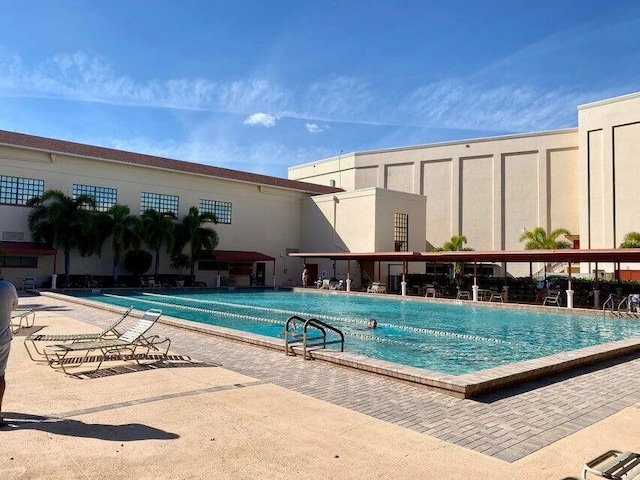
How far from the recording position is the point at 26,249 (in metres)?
26.0

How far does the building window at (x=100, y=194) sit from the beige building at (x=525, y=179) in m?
22.9

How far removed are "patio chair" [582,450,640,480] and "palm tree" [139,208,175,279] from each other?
29943 mm

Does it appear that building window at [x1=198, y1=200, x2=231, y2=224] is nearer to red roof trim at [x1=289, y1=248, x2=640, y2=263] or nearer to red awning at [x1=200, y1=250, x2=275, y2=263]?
red awning at [x1=200, y1=250, x2=275, y2=263]

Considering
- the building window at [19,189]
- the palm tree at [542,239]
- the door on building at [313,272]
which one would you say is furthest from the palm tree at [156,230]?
the palm tree at [542,239]

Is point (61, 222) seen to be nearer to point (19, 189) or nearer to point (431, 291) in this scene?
point (19, 189)

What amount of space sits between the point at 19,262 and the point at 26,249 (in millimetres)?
1734

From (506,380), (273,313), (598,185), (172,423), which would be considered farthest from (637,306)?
(598,185)

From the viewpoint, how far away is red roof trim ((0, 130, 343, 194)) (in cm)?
2876

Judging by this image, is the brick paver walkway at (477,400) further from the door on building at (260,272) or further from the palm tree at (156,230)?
the door on building at (260,272)

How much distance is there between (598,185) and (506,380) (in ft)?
119

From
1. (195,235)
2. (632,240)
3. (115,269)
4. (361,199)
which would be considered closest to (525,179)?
(632,240)

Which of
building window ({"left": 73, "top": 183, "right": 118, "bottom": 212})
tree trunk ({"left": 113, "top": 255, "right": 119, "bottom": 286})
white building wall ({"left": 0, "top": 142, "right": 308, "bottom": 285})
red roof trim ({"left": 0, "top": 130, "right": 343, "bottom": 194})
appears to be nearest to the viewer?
white building wall ({"left": 0, "top": 142, "right": 308, "bottom": 285})

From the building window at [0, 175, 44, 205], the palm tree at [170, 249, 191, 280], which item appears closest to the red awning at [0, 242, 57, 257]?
the building window at [0, 175, 44, 205]

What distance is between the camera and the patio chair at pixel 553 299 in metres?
20.1
